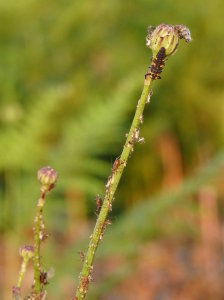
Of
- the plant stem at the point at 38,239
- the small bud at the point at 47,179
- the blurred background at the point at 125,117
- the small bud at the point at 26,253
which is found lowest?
the plant stem at the point at 38,239

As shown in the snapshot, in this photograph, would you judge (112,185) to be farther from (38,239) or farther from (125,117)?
(125,117)

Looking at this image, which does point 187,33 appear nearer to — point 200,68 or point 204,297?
point 204,297

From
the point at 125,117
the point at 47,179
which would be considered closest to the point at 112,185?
the point at 47,179

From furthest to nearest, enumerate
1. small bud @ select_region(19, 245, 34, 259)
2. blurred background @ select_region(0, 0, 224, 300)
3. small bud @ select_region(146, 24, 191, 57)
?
blurred background @ select_region(0, 0, 224, 300) < small bud @ select_region(19, 245, 34, 259) < small bud @ select_region(146, 24, 191, 57)

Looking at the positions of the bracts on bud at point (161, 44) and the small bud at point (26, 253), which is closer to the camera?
the bracts on bud at point (161, 44)

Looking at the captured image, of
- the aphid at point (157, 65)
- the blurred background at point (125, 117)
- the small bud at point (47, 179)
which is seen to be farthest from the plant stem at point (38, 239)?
the blurred background at point (125, 117)

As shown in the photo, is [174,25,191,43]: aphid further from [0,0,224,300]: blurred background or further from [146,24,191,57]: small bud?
[0,0,224,300]: blurred background

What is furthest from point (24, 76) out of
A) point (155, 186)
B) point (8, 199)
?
point (155, 186)

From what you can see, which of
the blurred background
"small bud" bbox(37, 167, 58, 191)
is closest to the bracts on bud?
"small bud" bbox(37, 167, 58, 191)

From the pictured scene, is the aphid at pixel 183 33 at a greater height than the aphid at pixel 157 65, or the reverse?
the aphid at pixel 183 33

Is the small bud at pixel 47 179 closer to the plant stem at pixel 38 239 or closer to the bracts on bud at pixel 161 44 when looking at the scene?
the plant stem at pixel 38 239
